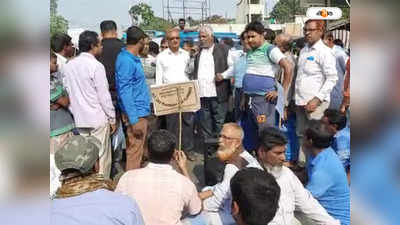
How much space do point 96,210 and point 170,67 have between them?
279 cm

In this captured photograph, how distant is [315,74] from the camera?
3.44 m

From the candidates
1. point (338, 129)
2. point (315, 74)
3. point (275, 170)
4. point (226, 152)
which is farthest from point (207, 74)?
point (275, 170)

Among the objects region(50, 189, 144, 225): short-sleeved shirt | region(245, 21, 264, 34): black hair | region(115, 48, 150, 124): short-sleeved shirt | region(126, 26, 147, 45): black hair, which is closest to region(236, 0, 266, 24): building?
region(245, 21, 264, 34): black hair

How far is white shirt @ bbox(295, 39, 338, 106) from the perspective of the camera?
Answer: 3359 mm

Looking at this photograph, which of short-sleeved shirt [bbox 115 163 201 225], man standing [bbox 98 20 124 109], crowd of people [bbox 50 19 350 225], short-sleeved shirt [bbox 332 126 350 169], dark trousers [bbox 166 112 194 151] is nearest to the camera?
crowd of people [bbox 50 19 350 225]

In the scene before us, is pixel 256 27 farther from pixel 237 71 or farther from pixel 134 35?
pixel 134 35

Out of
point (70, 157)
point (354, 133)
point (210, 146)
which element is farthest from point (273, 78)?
point (354, 133)

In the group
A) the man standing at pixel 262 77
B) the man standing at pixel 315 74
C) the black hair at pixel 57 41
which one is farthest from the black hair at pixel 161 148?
the man standing at pixel 315 74

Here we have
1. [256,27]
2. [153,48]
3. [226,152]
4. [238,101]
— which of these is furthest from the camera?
[153,48]

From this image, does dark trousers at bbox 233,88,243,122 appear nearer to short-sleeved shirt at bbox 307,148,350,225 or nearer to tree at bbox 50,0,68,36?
short-sleeved shirt at bbox 307,148,350,225

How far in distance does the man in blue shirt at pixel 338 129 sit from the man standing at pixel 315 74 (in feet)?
0.84

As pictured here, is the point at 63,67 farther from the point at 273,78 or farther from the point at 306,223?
the point at 306,223

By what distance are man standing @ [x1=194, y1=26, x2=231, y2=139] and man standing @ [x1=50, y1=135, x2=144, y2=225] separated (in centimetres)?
234

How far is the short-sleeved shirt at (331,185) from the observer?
84.3 inches
